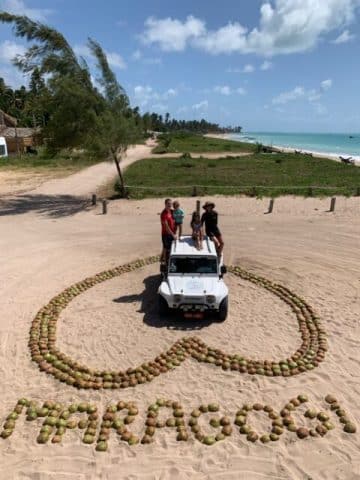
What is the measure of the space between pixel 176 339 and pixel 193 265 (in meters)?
2.08

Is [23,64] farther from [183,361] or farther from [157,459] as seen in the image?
[157,459]

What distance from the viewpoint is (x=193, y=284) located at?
9.55 m

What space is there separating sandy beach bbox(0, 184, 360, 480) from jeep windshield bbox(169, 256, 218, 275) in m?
1.41

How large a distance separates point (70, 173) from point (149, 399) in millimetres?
36306

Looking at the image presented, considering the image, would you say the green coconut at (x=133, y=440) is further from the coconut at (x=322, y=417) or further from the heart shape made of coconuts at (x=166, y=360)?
the coconut at (x=322, y=417)

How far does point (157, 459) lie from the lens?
19.3 feet

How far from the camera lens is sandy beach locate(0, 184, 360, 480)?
584 centimetres

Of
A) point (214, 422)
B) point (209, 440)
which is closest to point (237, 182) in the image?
point (214, 422)

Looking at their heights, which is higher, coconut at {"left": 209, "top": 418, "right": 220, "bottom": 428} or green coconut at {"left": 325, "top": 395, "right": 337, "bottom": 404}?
green coconut at {"left": 325, "top": 395, "right": 337, "bottom": 404}

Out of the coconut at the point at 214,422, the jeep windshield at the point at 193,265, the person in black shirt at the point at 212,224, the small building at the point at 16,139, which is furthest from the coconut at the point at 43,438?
the small building at the point at 16,139

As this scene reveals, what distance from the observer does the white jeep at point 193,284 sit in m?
9.23

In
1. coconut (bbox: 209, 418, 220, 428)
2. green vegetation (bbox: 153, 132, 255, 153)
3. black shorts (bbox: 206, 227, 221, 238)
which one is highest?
green vegetation (bbox: 153, 132, 255, 153)

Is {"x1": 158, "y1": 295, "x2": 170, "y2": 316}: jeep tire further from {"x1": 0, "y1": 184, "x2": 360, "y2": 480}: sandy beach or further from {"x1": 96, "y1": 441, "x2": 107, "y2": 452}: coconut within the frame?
{"x1": 96, "y1": 441, "x2": 107, "y2": 452}: coconut

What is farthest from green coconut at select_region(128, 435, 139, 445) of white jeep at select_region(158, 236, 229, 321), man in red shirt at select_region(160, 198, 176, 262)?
man in red shirt at select_region(160, 198, 176, 262)
